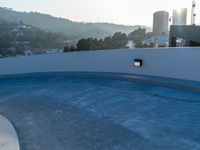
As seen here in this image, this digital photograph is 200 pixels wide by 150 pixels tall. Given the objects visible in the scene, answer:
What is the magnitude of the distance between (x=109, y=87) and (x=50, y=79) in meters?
3.27

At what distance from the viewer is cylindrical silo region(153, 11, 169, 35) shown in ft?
57.7

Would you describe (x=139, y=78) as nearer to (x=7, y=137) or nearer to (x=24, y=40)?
(x=7, y=137)

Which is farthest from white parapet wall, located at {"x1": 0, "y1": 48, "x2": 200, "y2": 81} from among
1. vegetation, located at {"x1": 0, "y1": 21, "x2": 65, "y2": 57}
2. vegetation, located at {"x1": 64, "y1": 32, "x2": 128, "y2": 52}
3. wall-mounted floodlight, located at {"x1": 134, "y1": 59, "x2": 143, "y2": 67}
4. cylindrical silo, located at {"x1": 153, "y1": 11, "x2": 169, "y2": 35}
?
cylindrical silo, located at {"x1": 153, "y1": 11, "x2": 169, "y2": 35}

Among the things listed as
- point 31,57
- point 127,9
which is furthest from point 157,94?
point 127,9

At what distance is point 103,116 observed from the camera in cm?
655

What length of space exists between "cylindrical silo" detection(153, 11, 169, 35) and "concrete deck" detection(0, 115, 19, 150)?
13.3 m

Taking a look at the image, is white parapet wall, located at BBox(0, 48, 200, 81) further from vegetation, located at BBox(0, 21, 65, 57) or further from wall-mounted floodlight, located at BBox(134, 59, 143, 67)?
vegetation, located at BBox(0, 21, 65, 57)

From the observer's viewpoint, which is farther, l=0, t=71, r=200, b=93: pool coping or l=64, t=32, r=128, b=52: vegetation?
l=64, t=32, r=128, b=52: vegetation

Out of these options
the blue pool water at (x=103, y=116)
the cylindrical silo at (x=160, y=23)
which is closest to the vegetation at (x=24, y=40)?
the blue pool water at (x=103, y=116)

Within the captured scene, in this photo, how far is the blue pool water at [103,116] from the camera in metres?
4.98

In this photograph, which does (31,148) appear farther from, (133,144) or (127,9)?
(127,9)

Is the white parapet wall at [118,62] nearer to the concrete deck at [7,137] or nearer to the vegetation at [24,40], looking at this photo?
the vegetation at [24,40]

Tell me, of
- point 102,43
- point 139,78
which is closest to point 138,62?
point 139,78

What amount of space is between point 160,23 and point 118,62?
9285 millimetres
